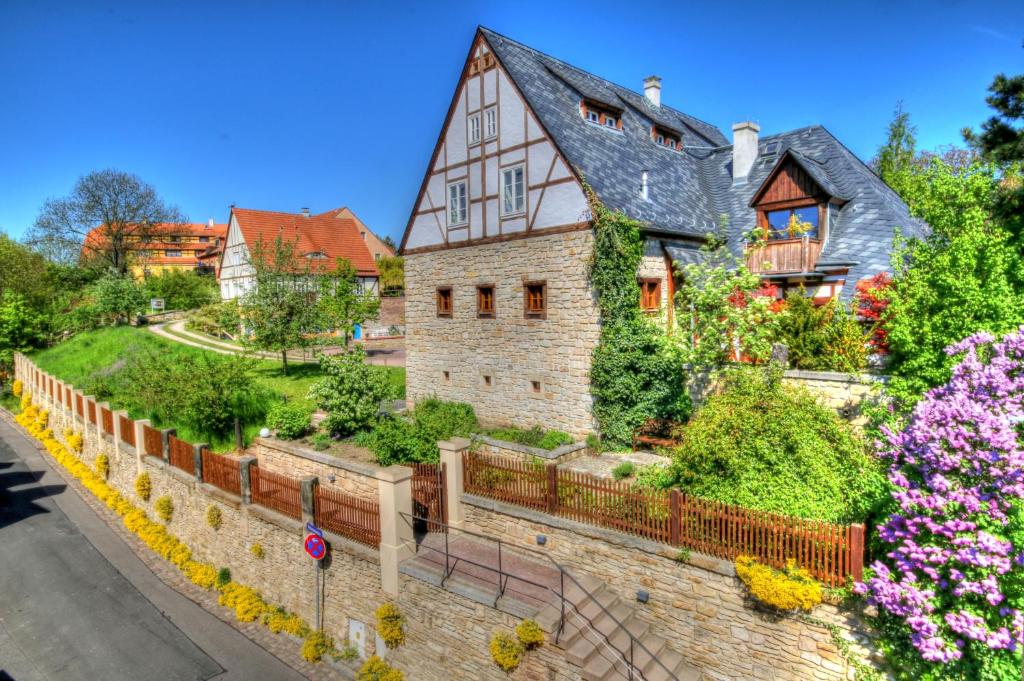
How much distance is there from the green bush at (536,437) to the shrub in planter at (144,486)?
Result: 11.0m

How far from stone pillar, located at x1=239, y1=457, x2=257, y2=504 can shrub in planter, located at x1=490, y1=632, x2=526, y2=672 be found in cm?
772

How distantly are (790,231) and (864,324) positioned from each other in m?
5.65

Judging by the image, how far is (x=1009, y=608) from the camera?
20.9 feet

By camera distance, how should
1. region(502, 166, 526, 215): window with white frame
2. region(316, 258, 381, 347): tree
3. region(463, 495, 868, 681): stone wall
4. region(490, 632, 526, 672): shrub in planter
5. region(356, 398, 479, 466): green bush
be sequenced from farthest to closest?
1. region(316, 258, 381, 347): tree
2. region(502, 166, 526, 215): window with white frame
3. region(356, 398, 479, 466): green bush
4. region(490, 632, 526, 672): shrub in planter
5. region(463, 495, 868, 681): stone wall

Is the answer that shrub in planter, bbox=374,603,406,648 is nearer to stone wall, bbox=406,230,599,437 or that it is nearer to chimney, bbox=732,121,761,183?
stone wall, bbox=406,230,599,437

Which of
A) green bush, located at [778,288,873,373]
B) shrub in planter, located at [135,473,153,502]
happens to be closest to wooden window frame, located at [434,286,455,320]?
green bush, located at [778,288,873,373]

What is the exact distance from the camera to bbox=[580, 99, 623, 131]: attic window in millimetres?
18578

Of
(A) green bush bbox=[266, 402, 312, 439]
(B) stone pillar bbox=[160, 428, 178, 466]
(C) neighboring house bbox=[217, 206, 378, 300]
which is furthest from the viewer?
(C) neighboring house bbox=[217, 206, 378, 300]

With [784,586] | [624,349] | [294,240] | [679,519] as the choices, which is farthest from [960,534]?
[294,240]

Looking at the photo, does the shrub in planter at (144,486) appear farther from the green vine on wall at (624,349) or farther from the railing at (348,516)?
the green vine on wall at (624,349)

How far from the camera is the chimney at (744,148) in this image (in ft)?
68.5

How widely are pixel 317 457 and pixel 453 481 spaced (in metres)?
4.34

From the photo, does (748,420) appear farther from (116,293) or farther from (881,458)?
(116,293)

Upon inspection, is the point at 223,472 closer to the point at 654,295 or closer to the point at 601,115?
the point at 654,295
